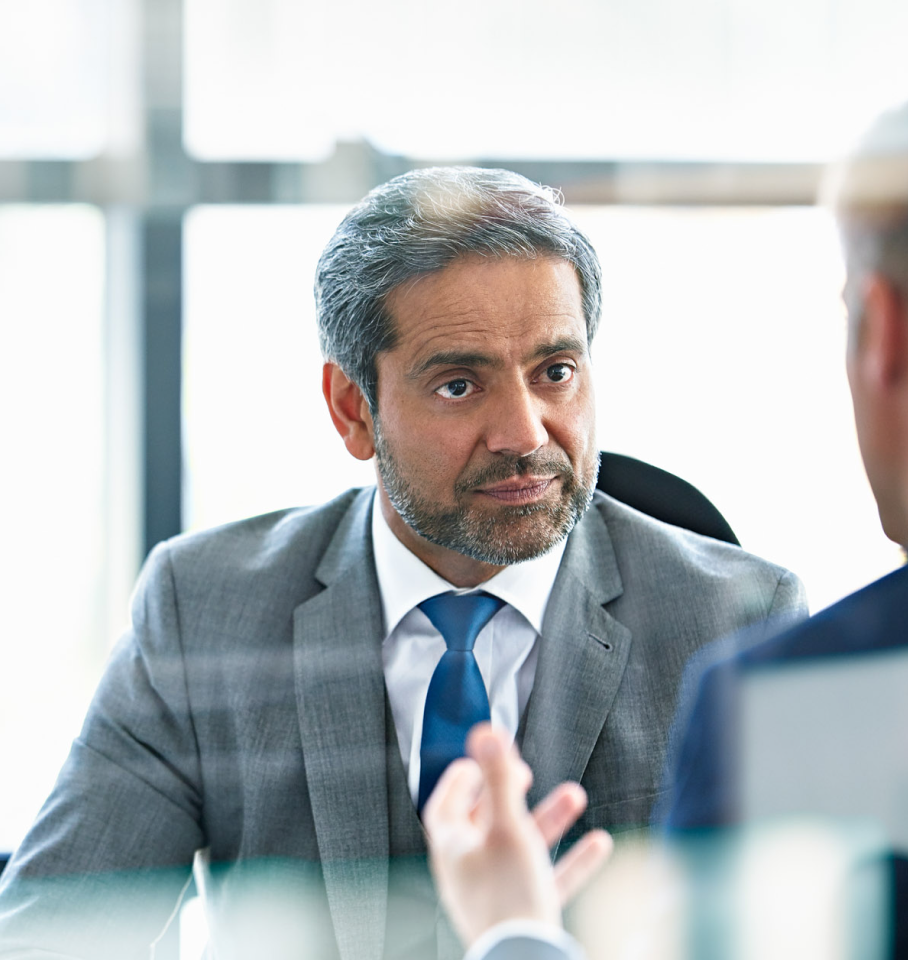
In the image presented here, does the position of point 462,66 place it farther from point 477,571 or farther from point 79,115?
point 477,571

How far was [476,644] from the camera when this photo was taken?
34.4 inches

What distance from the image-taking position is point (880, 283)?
1.56 feet

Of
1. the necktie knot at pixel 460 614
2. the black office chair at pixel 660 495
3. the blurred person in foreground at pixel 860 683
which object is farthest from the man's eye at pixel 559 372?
the blurred person in foreground at pixel 860 683

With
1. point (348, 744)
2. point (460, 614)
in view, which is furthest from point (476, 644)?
point (348, 744)

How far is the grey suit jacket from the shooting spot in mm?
784

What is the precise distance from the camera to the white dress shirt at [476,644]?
83 centimetres

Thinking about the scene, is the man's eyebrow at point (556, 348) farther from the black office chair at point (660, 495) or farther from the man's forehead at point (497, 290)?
the black office chair at point (660, 495)

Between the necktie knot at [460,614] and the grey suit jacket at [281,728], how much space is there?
58 millimetres

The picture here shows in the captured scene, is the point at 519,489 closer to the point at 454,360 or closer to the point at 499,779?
the point at 454,360

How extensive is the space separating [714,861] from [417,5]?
0.81 meters

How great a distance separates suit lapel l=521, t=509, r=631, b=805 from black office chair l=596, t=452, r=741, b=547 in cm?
6

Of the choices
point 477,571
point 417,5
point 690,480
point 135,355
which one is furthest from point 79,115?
point 690,480

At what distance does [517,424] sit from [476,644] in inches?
8.9

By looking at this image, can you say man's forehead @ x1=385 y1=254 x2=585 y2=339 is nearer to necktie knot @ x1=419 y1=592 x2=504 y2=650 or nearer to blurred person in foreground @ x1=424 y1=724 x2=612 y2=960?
necktie knot @ x1=419 y1=592 x2=504 y2=650
